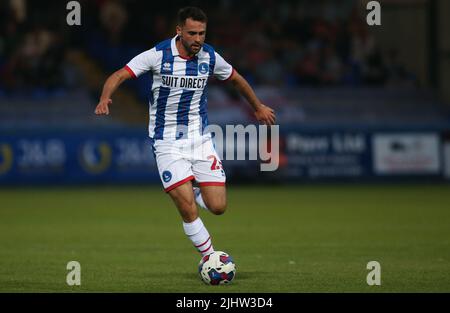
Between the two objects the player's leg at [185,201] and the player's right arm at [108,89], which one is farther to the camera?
the player's leg at [185,201]

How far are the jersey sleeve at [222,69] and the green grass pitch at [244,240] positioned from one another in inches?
73.9

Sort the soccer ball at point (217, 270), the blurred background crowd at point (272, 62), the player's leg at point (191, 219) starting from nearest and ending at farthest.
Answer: the soccer ball at point (217, 270)
the player's leg at point (191, 219)
the blurred background crowd at point (272, 62)

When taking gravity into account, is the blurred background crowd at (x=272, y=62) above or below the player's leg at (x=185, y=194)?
above

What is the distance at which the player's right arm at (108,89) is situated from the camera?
28.7 feet

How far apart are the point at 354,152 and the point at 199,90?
14.5m

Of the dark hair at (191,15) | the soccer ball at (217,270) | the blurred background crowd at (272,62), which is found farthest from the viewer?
the blurred background crowd at (272,62)

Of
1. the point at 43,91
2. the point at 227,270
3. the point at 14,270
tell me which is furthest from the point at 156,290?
the point at 43,91

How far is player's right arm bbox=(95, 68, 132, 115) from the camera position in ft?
28.7

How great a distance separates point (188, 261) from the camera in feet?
34.8

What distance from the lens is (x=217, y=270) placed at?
28.7ft

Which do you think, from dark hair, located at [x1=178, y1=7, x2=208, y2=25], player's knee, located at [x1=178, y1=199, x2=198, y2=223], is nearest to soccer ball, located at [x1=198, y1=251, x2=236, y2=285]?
player's knee, located at [x1=178, y1=199, x2=198, y2=223]

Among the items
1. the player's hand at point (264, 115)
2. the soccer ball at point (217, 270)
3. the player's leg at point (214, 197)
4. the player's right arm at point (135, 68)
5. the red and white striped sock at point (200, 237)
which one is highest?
the player's right arm at point (135, 68)

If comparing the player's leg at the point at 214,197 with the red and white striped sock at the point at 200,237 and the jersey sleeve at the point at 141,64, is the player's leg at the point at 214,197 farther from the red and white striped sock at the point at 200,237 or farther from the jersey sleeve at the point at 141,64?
the jersey sleeve at the point at 141,64

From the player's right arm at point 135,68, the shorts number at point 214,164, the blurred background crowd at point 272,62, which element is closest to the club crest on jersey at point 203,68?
the player's right arm at point 135,68
